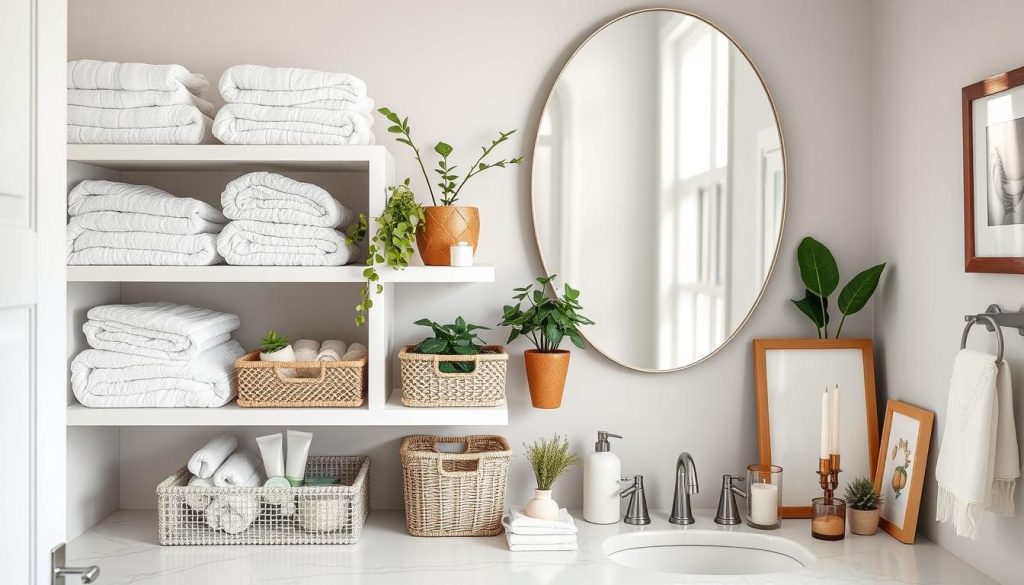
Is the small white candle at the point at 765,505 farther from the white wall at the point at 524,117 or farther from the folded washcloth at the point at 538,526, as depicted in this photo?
the folded washcloth at the point at 538,526

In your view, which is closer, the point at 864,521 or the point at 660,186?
the point at 864,521

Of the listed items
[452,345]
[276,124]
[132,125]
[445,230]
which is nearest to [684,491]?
[452,345]

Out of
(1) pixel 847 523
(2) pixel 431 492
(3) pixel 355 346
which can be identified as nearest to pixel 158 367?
(3) pixel 355 346

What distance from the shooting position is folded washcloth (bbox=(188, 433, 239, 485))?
6.41 ft

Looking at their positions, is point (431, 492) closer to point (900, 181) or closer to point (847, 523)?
point (847, 523)

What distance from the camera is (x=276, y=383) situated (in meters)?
1.95

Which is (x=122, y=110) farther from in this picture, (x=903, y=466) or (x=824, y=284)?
(x=903, y=466)

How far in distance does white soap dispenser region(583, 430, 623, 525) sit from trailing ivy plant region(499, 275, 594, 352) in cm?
25

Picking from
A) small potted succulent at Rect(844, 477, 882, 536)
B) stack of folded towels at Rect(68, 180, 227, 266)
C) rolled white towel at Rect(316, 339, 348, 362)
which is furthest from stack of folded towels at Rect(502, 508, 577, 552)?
stack of folded towels at Rect(68, 180, 227, 266)

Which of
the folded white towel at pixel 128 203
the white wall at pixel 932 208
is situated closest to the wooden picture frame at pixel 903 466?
the white wall at pixel 932 208

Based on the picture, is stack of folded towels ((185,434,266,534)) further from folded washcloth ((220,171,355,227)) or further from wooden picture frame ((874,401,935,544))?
wooden picture frame ((874,401,935,544))

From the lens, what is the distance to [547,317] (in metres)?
2.06

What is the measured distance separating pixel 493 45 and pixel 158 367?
3.53 feet

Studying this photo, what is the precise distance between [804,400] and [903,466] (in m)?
0.28
